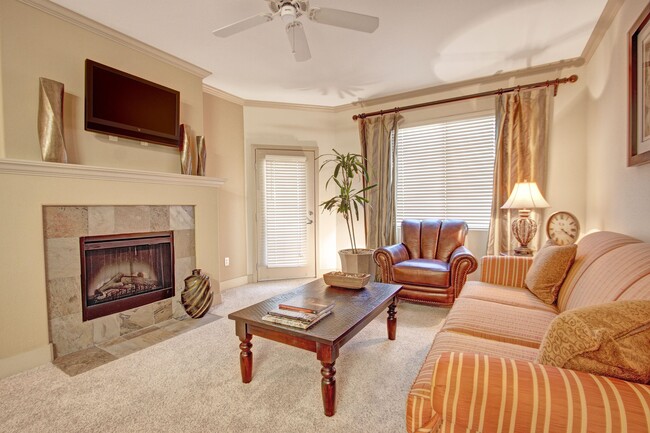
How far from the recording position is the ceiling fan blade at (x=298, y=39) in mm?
2150

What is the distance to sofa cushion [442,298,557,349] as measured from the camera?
153cm

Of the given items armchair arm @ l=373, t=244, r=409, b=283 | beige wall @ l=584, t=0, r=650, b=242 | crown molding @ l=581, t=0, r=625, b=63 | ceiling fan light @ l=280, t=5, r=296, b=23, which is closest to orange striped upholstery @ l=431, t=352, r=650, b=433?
beige wall @ l=584, t=0, r=650, b=242

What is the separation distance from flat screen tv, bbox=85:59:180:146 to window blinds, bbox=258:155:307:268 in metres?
1.61

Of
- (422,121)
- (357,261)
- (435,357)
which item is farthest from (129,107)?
(422,121)

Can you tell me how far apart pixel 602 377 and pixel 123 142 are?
3.52 m

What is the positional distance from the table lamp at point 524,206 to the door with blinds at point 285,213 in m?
2.70

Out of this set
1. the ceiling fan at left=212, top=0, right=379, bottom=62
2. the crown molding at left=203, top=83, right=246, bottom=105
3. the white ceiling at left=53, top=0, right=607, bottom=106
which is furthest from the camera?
the crown molding at left=203, top=83, right=246, bottom=105

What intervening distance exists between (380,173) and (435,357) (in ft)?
10.7

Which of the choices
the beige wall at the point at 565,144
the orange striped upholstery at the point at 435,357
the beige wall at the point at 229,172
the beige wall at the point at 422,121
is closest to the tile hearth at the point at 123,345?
the beige wall at the point at 229,172

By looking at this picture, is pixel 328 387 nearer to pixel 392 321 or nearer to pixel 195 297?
pixel 392 321

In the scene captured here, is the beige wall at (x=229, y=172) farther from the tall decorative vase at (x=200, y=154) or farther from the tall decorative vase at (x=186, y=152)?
the tall decorative vase at (x=186, y=152)

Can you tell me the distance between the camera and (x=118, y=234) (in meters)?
2.72

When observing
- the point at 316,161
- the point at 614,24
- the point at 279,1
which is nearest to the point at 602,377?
the point at 279,1

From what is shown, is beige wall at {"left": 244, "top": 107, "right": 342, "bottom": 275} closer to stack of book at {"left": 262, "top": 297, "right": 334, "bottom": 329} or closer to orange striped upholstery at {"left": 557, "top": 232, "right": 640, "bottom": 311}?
stack of book at {"left": 262, "top": 297, "right": 334, "bottom": 329}
